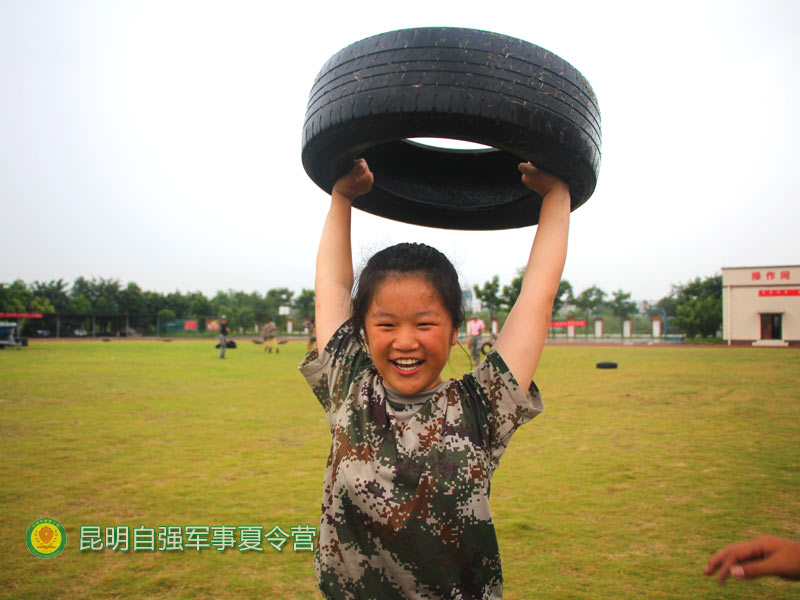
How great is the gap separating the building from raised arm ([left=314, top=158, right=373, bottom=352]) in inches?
1598

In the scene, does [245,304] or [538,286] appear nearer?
[538,286]

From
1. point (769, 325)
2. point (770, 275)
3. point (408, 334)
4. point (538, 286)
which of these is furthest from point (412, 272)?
point (770, 275)

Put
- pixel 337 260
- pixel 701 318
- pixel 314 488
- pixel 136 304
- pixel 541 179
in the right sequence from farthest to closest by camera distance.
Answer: pixel 136 304 → pixel 701 318 → pixel 314 488 → pixel 337 260 → pixel 541 179

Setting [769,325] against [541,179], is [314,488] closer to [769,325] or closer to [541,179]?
[541,179]

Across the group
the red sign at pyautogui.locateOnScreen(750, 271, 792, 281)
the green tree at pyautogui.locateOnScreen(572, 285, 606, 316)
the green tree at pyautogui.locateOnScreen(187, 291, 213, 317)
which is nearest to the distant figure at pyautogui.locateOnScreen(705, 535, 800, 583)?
the red sign at pyautogui.locateOnScreen(750, 271, 792, 281)

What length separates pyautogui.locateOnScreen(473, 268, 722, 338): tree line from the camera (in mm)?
43344

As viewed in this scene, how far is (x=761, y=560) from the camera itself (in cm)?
141

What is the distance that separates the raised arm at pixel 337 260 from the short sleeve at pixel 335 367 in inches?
1.8

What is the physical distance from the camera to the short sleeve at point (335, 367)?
5.24ft

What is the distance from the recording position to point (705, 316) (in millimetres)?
43000

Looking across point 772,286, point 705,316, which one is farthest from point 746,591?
point 705,316

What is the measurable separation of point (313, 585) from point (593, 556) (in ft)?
5.33

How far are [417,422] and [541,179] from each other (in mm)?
846

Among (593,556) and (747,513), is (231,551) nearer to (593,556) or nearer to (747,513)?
(593,556)
